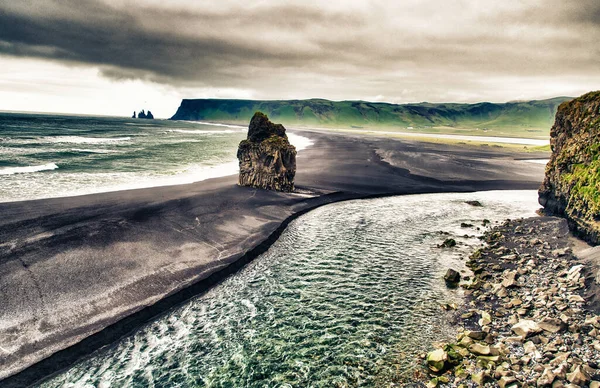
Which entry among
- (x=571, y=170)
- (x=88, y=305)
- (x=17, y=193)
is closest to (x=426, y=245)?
(x=571, y=170)

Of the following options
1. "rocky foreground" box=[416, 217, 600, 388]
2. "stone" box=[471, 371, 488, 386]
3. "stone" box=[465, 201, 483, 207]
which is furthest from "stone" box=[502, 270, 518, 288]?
"stone" box=[465, 201, 483, 207]

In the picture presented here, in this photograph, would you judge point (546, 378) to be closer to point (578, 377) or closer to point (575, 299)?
point (578, 377)

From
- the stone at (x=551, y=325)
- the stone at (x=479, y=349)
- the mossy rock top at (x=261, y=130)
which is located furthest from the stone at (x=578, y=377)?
the mossy rock top at (x=261, y=130)

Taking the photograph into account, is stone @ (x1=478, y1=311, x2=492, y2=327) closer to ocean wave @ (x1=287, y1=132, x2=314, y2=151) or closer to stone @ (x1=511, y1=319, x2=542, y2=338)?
stone @ (x1=511, y1=319, x2=542, y2=338)

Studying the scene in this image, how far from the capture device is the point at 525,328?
1294 centimetres

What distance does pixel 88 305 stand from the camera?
1543 cm

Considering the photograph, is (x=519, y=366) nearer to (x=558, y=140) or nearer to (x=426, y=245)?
(x=426, y=245)

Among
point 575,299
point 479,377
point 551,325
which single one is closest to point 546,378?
point 479,377

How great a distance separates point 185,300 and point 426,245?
18330 millimetres

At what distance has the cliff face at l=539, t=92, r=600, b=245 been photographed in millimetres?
22102

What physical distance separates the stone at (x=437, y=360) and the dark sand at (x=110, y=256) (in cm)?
1228

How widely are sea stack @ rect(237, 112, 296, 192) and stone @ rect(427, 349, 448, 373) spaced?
28830mm

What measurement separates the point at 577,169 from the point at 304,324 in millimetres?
26033

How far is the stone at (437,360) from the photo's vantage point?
459 inches
